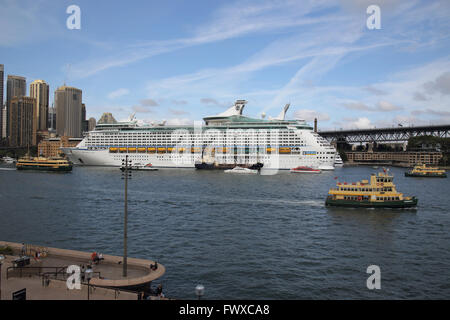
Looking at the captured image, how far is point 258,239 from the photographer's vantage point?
82.8ft

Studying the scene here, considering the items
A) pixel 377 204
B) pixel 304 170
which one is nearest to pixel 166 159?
pixel 304 170

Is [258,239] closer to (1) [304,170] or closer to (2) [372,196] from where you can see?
(2) [372,196]

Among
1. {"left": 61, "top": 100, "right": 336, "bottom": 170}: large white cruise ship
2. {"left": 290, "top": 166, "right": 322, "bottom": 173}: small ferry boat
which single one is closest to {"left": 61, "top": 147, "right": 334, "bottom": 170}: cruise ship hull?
{"left": 61, "top": 100, "right": 336, "bottom": 170}: large white cruise ship

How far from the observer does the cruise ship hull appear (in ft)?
326

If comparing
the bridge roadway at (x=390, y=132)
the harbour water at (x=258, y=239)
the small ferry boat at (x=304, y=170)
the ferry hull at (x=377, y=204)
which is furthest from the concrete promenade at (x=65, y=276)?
the bridge roadway at (x=390, y=132)

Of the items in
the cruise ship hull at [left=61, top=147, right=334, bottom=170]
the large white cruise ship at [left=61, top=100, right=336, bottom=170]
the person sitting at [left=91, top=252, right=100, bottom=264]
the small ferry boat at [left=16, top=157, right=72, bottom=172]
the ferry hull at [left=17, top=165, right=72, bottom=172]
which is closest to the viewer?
the person sitting at [left=91, top=252, right=100, bottom=264]

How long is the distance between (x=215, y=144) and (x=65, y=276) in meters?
94.6

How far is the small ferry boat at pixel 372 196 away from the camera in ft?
123

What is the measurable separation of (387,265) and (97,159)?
10308 cm

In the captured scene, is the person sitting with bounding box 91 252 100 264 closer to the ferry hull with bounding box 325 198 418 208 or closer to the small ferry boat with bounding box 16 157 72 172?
the ferry hull with bounding box 325 198 418 208

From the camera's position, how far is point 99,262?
16.6 metres

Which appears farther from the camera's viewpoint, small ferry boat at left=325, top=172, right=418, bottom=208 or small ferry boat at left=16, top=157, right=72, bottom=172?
small ferry boat at left=16, top=157, right=72, bottom=172
